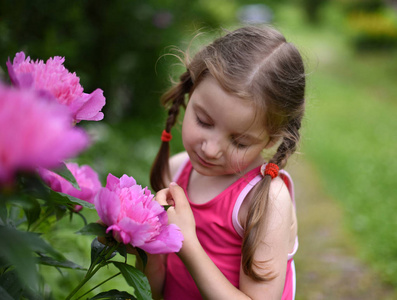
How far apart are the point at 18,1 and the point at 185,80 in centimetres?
164

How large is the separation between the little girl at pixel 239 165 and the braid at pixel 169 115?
0.07 m

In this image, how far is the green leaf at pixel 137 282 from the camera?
0.97 meters

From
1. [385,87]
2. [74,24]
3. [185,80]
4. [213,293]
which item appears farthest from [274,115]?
[385,87]

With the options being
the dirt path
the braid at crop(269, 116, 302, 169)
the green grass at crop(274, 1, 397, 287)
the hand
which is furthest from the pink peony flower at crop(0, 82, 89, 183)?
the dirt path

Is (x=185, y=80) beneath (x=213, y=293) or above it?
above

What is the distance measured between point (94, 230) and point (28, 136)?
43 cm

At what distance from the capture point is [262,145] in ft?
4.66

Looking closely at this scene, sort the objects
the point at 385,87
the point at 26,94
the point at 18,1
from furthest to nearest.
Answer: the point at 385,87
the point at 18,1
the point at 26,94

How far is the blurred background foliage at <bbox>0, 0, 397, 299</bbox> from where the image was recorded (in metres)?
2.84

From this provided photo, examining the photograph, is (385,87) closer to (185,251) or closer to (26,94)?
(185,251)

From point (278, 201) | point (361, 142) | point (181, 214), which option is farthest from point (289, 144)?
point (361, 142)

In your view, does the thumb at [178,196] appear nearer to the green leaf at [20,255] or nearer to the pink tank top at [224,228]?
the pink tank top at [224,228]

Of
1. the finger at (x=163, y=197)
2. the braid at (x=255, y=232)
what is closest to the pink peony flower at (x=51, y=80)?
the finger at (x=163, y=197)

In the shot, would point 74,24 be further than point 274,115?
Yes
